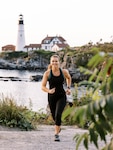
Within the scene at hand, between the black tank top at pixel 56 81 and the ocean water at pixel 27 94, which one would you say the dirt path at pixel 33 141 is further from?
the ocean water at pixel 27 94

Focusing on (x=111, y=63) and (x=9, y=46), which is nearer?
(x=111, y=63)

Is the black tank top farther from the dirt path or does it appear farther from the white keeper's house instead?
the white keeper's house

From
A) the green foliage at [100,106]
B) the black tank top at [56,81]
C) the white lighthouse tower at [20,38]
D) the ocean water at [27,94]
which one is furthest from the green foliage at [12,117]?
the white lighthouse tower at [20,38]

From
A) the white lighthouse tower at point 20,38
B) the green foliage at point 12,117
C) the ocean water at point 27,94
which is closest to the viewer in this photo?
the green foliage at point 12,117

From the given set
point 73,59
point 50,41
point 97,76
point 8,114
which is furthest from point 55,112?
point 50,41

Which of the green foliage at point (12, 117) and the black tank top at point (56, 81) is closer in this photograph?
the black tank top at point (56, 81)

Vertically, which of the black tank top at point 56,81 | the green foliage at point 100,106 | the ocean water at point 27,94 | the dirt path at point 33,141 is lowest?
the ocean water at point 27,94

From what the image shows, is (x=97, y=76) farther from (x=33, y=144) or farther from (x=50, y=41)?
(x=50, y=41)

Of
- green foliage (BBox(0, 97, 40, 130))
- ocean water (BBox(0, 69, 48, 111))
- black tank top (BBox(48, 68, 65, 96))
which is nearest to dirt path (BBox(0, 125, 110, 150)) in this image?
green foliage (BBox(0, 97, 40, 130))

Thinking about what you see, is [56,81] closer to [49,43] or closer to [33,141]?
[33,141]

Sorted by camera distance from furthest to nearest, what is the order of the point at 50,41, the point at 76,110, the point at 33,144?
the point at 50,41
the point at 33,144
the point at 76,110

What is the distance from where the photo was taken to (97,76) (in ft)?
6.42

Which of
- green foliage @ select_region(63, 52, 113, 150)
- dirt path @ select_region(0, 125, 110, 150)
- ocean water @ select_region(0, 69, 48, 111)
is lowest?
ocean water @ select_region(0, 69, 48, 111)

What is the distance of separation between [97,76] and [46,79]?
7.29m
